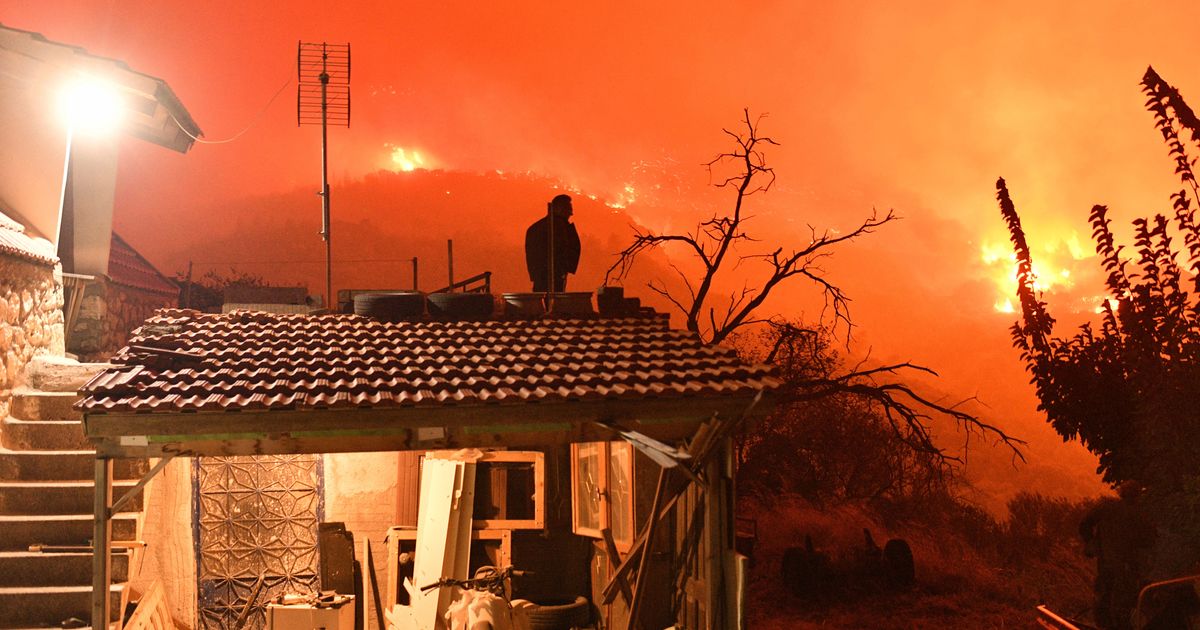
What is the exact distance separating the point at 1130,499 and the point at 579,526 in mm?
8872

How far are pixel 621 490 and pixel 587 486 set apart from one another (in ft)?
3.43

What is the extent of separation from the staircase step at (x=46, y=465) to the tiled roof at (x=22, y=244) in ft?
8.46

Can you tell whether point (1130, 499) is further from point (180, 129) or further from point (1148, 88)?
point (180, 129)

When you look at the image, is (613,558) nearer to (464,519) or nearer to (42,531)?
(464,519)

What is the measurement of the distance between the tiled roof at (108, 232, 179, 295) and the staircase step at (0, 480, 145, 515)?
8.75m

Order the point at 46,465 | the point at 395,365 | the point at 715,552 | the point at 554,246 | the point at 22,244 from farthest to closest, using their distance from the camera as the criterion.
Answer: the point at 554,246, the point at 22,244, the point at 46,465, the point at 395,365, the point at 715,552

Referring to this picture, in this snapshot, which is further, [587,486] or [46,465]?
[587,486]

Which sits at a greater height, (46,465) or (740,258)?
(740,258)

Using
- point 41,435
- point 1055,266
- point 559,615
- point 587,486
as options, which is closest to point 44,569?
point 41,435

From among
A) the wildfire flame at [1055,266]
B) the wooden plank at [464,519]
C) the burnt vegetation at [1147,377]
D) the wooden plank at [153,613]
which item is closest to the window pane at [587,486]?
the wooden plank at [464,519]

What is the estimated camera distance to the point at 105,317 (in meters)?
15.9

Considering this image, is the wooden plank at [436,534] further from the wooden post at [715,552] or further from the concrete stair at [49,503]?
the wooden post at [715,552]

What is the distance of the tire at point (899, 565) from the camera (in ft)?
54.4

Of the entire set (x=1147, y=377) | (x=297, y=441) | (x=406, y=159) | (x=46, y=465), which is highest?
(x=406, y=159)
